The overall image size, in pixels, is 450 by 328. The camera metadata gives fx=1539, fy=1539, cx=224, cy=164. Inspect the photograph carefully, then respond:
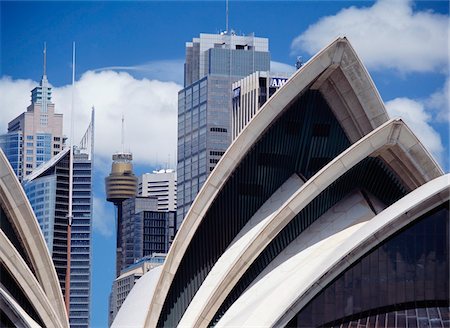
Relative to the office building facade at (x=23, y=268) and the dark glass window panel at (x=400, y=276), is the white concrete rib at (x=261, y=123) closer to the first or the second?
the office building facade at (x=23, y=268)

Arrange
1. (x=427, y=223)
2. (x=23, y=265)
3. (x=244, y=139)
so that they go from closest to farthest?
(x=427, y=223)
(x=23, y=265)
(x=244, y=139)

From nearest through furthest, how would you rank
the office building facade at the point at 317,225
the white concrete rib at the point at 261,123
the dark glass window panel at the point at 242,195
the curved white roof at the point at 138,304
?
the office building facade at the point at 317,225, the white concrete rib at the point at 261,123, the dark glass window panel at the point at 242,195, the curved white roof at the point at 138,304

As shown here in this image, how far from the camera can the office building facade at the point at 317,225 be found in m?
51.5

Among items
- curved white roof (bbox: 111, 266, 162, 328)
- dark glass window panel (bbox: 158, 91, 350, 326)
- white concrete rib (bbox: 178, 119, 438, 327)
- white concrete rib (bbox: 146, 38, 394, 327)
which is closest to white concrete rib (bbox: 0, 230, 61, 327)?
curved white roof (bbox: 111, 266, 162, 328)

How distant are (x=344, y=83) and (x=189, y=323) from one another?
1100 cm

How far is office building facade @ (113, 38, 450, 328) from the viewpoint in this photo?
51531mm

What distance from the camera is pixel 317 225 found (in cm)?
5906

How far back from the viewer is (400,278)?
170 feet

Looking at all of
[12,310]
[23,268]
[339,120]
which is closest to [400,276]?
[339,120]

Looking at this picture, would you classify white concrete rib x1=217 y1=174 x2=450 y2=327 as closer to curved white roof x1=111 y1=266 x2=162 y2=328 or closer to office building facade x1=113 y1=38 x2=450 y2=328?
office building facade x1=113 y1=38 x2=450 y2=328

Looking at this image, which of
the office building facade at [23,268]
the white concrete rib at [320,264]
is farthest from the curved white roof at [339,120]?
the office building facade at [23,268]

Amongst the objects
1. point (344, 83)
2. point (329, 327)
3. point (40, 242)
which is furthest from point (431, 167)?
point (40, 242)

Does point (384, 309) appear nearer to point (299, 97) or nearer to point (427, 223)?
point (427, 223)

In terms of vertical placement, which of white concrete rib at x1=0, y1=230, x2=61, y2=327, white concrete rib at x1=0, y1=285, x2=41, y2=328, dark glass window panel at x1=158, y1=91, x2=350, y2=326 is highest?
dark glass window panel at x1=158, y1=91, x2=350, y2=326
